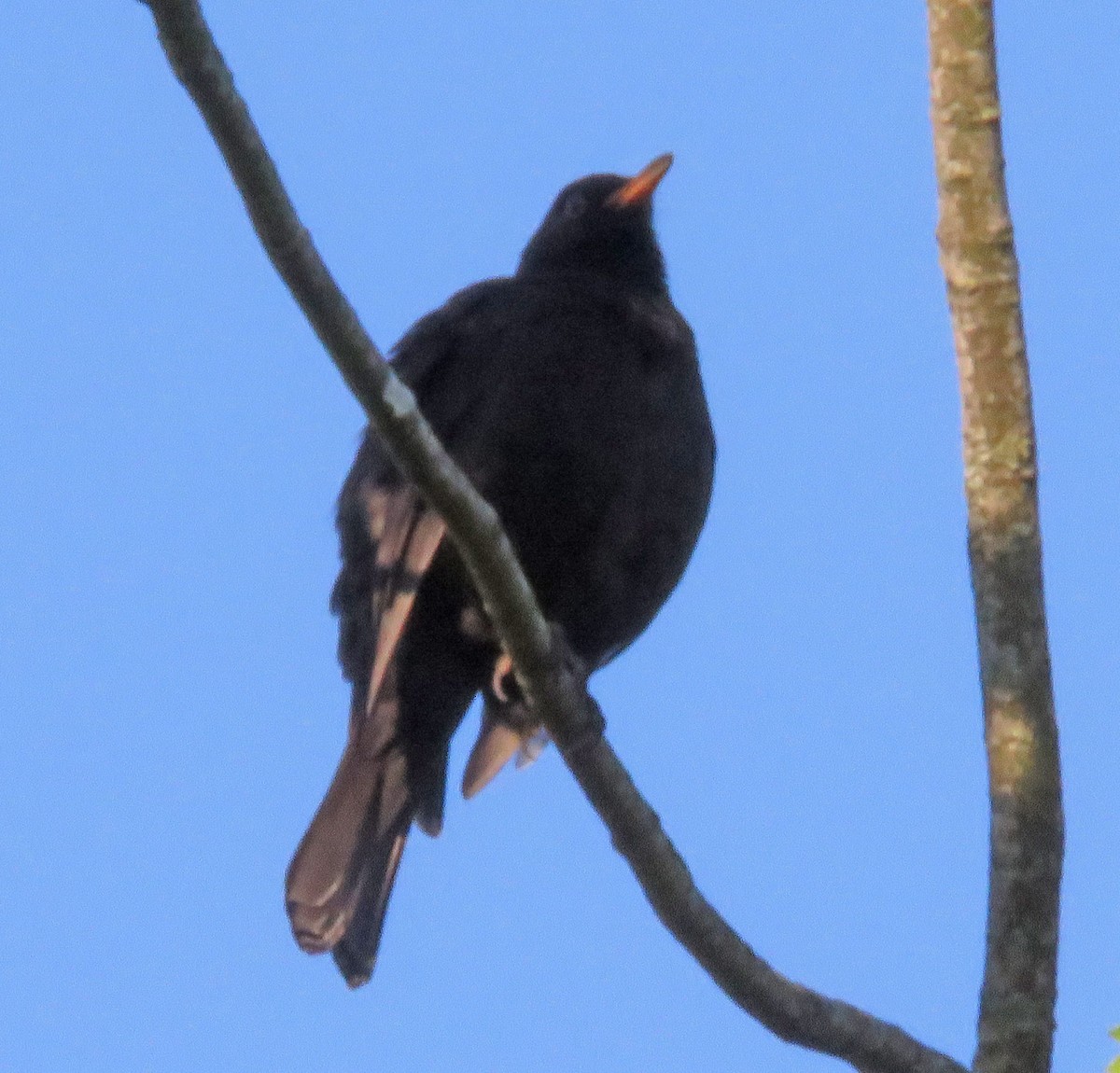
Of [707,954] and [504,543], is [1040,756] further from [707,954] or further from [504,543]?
[504,543]

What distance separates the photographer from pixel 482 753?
5801 mm

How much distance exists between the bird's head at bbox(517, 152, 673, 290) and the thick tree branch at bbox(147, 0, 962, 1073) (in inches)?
90.4

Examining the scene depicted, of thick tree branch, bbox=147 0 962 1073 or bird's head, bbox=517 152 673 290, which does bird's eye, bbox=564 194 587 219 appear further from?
thick tree branch, bbox=147 0 962 1073

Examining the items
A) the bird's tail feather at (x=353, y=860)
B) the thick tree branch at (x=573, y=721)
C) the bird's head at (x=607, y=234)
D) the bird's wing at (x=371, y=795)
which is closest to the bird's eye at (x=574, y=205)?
the bird's head at (x=607, y=234)

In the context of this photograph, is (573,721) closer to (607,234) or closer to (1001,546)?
(1001,546)

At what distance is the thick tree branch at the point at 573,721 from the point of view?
12.1ft

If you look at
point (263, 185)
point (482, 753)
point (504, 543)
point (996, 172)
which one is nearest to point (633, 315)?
point (482, 753)

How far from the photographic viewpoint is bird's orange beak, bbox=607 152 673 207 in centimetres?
677

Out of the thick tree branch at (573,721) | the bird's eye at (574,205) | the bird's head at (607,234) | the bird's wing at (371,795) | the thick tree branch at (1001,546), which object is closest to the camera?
the thick tree branch at (573,721)

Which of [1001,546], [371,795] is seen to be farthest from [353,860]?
[1001,546]

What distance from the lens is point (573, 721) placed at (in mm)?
4289

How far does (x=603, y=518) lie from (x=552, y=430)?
0.91 feet

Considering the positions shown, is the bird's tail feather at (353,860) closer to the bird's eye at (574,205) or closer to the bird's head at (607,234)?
the bird's head at (607,234)

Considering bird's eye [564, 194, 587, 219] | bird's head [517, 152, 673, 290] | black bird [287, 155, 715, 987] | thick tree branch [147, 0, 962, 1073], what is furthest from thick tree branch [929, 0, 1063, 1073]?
bird's eye [564, 194, 587, 219]
